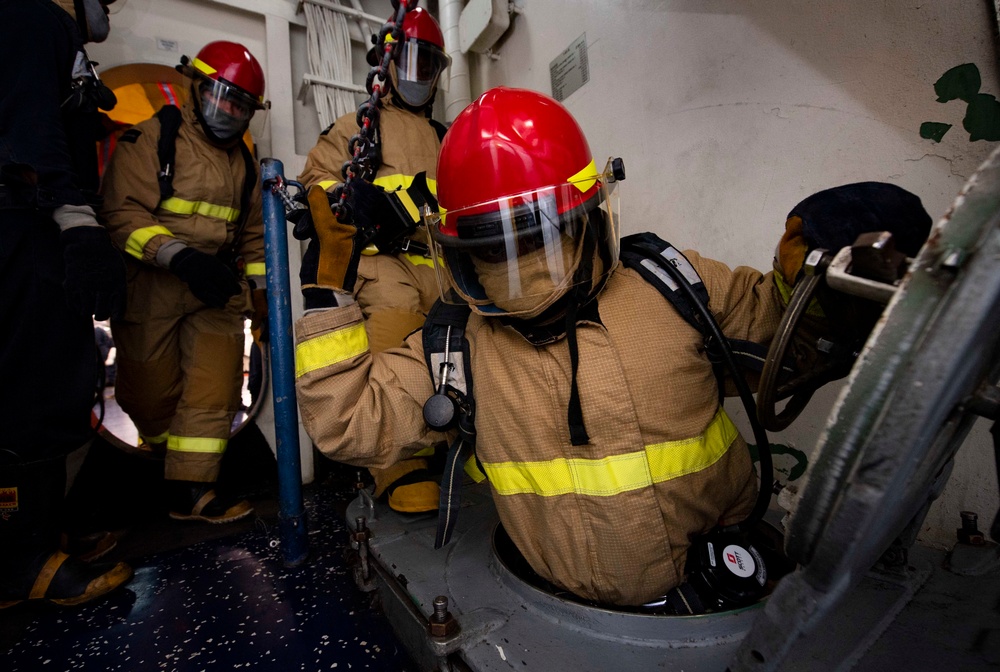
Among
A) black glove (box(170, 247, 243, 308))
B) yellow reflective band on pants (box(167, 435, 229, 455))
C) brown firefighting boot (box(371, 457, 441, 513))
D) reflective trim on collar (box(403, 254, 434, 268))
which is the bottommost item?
yellow reflective band on pants (box(167, 435, 229, 455))

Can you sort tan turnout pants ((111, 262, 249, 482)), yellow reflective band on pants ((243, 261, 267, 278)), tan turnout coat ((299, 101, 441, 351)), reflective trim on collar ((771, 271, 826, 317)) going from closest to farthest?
reflective trim on collar ((771, 271, 826, 317))
tan turnout coat ((299, 101, 441, 351))
tan turnout pants ((111, 262, 249, 482))
yellow reflective band on pants ((243, 261, 267, 278))

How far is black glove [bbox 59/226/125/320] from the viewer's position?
68.3 inches

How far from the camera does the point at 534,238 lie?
1.12 metres

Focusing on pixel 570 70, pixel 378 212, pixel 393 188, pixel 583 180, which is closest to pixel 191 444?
pixel 393 188

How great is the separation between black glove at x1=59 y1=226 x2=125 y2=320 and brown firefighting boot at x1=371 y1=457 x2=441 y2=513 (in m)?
1.18

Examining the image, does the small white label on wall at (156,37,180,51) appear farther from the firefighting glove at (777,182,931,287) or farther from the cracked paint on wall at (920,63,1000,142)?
the cracked paint on wall at (920,63,1000,142)

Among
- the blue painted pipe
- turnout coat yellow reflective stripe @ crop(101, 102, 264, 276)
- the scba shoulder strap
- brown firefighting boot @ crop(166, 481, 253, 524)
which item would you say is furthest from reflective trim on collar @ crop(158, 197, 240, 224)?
the scba shoulder strap

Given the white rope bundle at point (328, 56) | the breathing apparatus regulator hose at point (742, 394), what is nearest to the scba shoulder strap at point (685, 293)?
the breathing apparatus regulator hose at point (742, 394)

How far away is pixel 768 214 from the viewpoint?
1.64 m

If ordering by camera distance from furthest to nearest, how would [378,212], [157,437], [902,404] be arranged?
[157,437] → [378,212] → [902,404]

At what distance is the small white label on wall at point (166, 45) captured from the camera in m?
2.84

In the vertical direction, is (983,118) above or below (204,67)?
below

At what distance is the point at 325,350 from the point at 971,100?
169 cm

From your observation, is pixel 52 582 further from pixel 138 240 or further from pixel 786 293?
pixel 786 293
